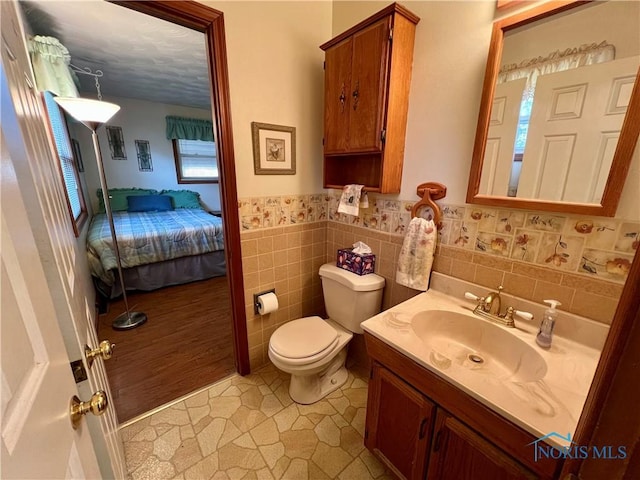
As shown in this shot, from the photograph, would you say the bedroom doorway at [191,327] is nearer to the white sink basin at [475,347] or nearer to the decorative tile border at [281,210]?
the decorative tile border at [281,210]

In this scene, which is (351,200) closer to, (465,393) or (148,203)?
(465,393)

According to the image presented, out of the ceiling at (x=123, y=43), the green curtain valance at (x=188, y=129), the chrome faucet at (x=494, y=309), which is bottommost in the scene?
the chrome faucet at (x=494, y=309)

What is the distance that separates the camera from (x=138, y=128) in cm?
455

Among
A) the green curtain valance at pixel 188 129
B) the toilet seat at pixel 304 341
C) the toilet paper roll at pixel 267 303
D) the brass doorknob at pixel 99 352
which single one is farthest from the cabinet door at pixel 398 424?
the green curtain valance at pixel 188 129

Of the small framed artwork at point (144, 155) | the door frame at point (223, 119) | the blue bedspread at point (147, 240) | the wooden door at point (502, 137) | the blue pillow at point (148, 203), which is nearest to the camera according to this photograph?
the wooden door at point (502, 137)

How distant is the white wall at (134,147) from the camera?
13.9 feet

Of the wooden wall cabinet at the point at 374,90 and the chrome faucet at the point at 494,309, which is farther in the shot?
the wooden wall cabinet at the point at 374,90

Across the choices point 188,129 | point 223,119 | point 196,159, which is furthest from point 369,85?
point 196,159

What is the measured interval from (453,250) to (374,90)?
0.89m

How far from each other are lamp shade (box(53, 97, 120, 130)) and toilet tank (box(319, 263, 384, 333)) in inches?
78.7

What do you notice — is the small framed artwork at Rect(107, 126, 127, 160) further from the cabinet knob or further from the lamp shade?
the cabinet knob

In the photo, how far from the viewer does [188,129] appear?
487 centimetres

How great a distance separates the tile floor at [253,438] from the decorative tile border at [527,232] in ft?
3.63

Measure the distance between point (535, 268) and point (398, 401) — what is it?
0.77 meters
